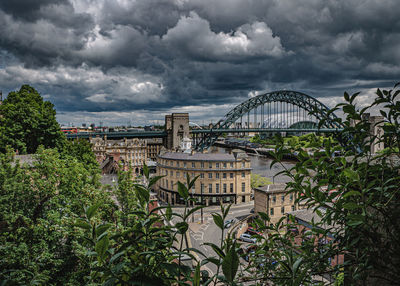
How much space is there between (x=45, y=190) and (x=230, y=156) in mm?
35545

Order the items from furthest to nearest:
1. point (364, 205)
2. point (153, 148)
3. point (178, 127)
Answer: point (153, 148) → point (178, 127) → point (364, 205)

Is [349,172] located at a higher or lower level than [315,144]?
lower

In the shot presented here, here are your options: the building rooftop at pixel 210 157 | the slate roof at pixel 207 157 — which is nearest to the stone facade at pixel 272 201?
the building rooftop at pixel 210 157

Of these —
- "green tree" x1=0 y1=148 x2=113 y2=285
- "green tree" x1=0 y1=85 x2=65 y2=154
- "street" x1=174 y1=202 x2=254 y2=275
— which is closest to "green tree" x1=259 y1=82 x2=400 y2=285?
"green tree" x1=0 y1=148 x2=113 y2=285

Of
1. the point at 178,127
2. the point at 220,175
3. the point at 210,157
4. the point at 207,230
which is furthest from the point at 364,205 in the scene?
the point at 178,127

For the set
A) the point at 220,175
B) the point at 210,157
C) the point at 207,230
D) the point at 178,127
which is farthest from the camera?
the point at 178,127

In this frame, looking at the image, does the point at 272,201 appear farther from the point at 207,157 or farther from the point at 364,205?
the point at 364,205

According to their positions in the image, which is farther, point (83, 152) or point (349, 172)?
point (83, 152)

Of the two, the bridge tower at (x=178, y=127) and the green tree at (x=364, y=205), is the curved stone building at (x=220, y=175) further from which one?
the green tree at (x=364, y=205)

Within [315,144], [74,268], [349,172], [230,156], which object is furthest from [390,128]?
[230,156]

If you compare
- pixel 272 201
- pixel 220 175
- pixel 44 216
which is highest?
pixel 44 216

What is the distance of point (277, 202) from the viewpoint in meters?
31.1

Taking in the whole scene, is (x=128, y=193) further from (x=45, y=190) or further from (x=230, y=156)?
(x=230, y=156)

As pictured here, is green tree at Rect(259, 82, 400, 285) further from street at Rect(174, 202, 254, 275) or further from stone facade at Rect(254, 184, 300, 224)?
stone facade at Rect(254, 184, 300, 224)
